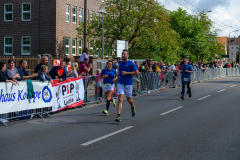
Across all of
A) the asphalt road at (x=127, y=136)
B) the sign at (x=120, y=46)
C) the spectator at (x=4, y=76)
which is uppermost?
the sign at (x=120, y=46)

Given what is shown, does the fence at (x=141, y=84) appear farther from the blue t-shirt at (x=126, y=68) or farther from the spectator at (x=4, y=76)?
the blue t-shirt at (x=126, y=68)

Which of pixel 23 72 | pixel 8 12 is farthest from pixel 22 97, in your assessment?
pixel 8 12

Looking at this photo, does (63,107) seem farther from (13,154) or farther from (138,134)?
(13,154)

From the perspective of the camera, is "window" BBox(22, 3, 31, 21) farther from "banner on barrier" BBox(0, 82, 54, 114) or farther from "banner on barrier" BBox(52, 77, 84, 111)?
"banner on barrier" BBox(0, 82, 54, 114)

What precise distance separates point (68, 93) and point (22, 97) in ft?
8.46

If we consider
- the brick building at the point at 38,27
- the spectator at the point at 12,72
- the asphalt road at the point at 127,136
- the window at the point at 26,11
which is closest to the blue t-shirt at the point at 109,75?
the asphalt road at the point at 127,136

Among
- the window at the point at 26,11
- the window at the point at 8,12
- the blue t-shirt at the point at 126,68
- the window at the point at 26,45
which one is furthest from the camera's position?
the window at the point at 8,12

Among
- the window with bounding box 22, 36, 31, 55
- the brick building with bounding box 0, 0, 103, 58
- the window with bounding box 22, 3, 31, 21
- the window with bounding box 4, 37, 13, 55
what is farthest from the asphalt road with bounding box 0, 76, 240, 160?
the window with bounding box 4, 37, 13, 55

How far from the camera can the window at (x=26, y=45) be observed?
3653 centimetres

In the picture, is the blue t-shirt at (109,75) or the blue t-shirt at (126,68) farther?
the blue t-shirt at (109,75)

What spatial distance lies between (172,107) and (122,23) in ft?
64.7

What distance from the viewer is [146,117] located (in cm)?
1155

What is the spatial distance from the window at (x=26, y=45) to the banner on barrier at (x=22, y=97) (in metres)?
25.1

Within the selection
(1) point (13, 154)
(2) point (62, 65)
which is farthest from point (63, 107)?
(1) point (13, 154)
